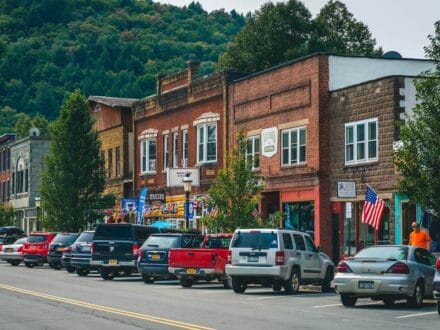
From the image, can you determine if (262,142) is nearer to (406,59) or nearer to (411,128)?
(406,59)

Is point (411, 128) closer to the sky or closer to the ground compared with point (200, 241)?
closer to the sky

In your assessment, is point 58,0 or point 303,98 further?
point 58,0

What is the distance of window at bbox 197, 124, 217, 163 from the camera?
50.0 meters

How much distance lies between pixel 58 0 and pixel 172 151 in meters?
113

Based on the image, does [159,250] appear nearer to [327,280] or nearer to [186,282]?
[186,282]

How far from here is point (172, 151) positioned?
54.7 meters

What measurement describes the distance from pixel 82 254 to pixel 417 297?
1717 cm

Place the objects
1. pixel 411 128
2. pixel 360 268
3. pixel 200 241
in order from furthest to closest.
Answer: pixel 200 241, pixel 411 128, pixel 360 268

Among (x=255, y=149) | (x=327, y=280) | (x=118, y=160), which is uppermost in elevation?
(x=118, y=160)

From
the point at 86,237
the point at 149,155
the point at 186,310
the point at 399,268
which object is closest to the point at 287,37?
the point at 149,155

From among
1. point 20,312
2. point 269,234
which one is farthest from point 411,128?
point 20,312

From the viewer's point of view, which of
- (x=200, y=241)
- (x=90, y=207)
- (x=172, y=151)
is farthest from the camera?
(x=90, y=207)

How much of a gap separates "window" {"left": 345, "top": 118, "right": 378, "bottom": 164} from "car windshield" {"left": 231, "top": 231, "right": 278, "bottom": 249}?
11.2 m

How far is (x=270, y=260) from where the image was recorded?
2684cm
